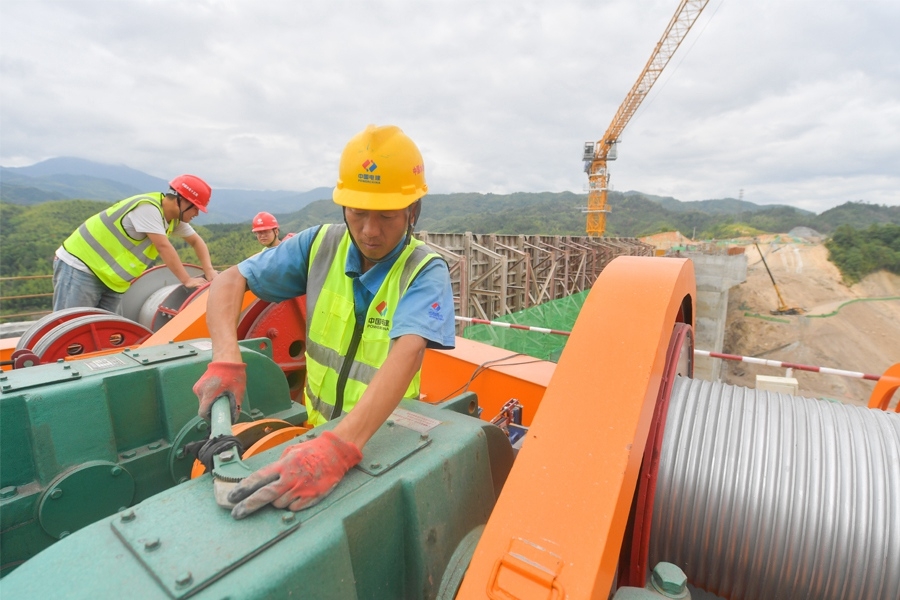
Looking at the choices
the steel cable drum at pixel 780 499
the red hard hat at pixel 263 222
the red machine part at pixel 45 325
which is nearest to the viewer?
the steel cable drum at pixel 780 499

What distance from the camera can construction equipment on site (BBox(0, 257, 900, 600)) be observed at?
3.05 ft

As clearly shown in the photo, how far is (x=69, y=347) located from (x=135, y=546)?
8.23 ft

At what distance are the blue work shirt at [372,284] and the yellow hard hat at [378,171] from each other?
0.97 feet

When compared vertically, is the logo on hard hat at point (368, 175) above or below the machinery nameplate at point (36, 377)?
above

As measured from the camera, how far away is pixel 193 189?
3.93 meters

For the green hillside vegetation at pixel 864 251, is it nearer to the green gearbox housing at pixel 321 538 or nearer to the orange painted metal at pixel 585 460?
the orange painted metal at pixel 585 460

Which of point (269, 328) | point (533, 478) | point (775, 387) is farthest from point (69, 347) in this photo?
point (775, 387)

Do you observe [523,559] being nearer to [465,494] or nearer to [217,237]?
[465,494]

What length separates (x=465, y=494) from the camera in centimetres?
136

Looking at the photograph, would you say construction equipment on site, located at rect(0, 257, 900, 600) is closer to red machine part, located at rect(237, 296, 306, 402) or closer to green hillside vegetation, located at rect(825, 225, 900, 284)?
red machine part, located at rect(237, 296, 306, 402)

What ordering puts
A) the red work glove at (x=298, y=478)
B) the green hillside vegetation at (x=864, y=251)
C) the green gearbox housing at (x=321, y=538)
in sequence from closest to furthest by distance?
the green gearbox housing at (x=321, y=538) < the red work glove at (x=298, y=478) < the green hillside vegetation at (x=864, y=251)

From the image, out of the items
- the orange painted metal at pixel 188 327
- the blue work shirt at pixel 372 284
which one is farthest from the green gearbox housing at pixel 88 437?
the orange painted metal at pixel 188 327

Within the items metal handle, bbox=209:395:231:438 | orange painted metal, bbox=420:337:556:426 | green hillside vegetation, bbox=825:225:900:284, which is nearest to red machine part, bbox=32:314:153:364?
metal handle, bbox=209:395:231:438

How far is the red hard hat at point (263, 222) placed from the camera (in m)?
6.12
